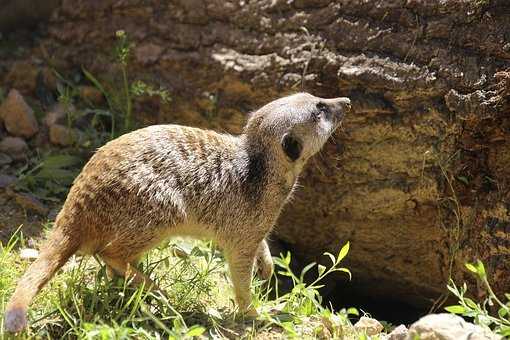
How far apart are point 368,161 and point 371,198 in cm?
26

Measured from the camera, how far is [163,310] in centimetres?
363

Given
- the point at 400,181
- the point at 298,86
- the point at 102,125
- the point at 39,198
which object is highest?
the point at 298,86

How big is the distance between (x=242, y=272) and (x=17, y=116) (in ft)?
7.72

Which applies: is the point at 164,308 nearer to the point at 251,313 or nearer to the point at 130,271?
the point at 130,271

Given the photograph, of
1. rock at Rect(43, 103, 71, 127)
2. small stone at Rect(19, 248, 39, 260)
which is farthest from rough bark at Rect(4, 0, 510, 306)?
small stone at Rect(19, 248, 39, 260)

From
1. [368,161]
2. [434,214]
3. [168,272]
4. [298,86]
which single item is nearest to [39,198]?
[168,272]

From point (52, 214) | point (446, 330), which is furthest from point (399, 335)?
point (52, 214)

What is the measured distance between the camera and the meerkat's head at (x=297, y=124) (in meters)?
4.07

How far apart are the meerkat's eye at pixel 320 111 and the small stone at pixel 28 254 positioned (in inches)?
72.7

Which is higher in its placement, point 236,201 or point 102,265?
point 236,201

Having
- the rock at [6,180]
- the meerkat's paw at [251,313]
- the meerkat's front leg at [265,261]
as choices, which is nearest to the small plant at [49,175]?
→ the rock at [6,180]

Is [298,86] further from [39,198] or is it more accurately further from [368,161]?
[39,198]

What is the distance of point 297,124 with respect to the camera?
4.09 meters

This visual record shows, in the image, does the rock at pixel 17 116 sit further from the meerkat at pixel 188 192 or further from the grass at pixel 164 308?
the meerkat at pixel 188 192
